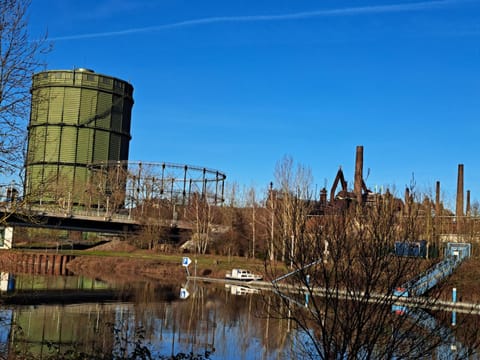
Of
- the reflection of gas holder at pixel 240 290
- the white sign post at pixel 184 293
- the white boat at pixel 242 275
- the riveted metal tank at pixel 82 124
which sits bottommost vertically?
the white sign post at pixel 184 293

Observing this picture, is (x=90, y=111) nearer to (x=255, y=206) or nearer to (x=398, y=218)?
(x=255, y=206)

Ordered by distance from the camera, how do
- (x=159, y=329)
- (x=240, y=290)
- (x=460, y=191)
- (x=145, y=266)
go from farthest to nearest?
(x=460, y=191) → (x=145, y=266) → (x=240, y=290) → (x=159, y=329)

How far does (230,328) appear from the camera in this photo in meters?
25.2

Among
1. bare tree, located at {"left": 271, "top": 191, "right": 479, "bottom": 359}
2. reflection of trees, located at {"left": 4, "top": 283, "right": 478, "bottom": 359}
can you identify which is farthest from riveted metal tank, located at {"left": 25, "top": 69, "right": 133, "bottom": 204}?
bare tree, located at {"left": 271, "top": 191, "right": 479, "bottom": 359}

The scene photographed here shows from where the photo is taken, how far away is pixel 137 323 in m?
24.8

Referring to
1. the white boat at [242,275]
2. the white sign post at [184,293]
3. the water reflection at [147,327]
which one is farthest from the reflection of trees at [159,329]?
the white boat at [242,275]

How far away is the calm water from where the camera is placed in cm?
1739

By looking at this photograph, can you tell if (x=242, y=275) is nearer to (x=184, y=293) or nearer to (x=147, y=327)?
(x=184, y=293)

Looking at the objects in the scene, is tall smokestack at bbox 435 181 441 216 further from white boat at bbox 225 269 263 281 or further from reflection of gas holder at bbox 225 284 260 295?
reflection of gas holder at bbox 225 284 260 295

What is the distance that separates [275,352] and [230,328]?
5.79 meters

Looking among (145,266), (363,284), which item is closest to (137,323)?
(363,284)

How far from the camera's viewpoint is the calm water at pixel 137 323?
1739cm

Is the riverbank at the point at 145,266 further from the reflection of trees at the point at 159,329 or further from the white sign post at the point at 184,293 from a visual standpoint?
the reflection of trees at the point at 159,329

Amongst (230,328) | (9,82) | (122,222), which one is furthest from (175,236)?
(9,82)
